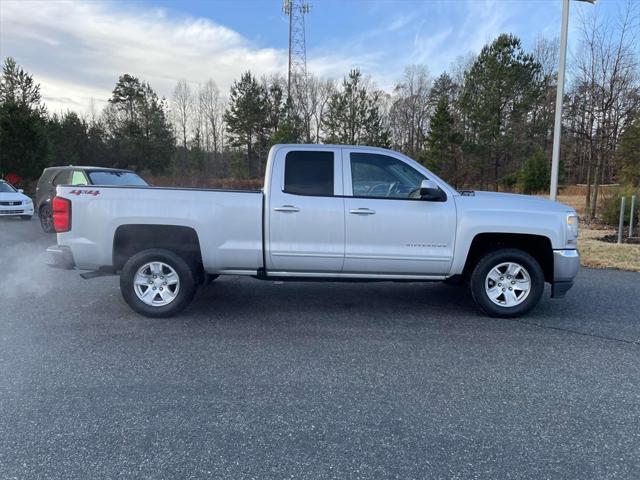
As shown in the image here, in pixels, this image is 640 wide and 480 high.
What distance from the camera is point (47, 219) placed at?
14.3 meters

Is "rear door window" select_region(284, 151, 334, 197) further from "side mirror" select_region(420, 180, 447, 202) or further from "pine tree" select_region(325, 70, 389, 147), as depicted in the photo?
"pine tree" select_region(325, 70, 389, 147)

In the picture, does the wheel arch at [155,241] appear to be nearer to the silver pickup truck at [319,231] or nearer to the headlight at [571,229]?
the silver pickup truck at [319,231]

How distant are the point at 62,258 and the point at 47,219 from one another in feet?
33.2

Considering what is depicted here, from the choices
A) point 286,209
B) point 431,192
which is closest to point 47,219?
point 286,209

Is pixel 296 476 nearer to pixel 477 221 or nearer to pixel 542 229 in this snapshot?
pixel 477 221

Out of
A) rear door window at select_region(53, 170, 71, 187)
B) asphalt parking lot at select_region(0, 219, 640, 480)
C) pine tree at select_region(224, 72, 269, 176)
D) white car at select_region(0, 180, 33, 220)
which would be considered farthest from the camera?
pine tree at select_region(224, 72, 269, 176)

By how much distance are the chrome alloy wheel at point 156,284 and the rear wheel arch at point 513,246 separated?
141 inches

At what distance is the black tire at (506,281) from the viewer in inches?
223

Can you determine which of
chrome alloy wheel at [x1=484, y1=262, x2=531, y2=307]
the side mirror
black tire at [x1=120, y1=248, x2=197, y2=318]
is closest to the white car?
black tire at [x1=120, y1=248, x2=197, y2=318]

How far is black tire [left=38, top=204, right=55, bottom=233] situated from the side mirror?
12.5m

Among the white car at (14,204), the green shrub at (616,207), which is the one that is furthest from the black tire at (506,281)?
the white car at (14,204)

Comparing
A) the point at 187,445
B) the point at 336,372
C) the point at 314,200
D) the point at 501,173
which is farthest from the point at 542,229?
the point at 501,173

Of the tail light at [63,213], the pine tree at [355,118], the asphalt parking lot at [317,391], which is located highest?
the pine tree at [355,118]

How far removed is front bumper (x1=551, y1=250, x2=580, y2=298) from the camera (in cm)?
558
